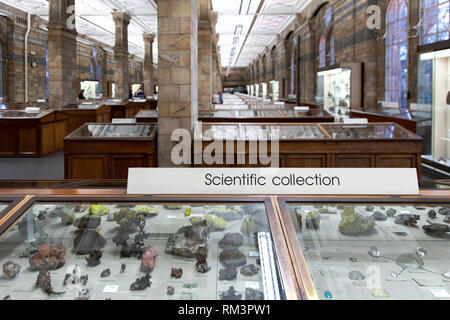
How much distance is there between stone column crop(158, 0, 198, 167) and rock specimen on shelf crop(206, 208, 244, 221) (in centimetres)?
430

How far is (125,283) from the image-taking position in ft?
5.97

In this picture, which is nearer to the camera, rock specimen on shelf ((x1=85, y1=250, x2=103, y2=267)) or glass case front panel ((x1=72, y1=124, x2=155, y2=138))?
rock specimen on shelf ((x1=85, y1=250, x2=103, y2=267))

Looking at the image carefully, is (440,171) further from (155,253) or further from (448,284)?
(155,253)

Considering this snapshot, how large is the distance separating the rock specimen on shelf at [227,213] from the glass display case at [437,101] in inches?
250

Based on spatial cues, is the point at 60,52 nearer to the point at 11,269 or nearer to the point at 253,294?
the point at 11,269

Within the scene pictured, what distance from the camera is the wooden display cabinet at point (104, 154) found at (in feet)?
20.4

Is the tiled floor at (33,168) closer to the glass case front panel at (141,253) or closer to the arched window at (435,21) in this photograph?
the glass case front panel at (141,253)

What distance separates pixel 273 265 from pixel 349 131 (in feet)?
16.5

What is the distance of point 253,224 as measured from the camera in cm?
213

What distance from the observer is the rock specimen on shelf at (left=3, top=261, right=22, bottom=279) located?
186cm

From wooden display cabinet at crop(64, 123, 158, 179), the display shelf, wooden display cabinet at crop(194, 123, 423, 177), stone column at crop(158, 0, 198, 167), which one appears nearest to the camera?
the display shelf

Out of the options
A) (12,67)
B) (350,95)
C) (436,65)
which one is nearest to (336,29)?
(350,95)

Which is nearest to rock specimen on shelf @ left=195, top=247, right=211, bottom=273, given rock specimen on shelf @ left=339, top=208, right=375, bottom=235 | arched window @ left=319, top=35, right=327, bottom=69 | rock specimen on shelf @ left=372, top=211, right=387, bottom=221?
rock specimen on shelf @ left=339, top=208, right=375, bottom=235

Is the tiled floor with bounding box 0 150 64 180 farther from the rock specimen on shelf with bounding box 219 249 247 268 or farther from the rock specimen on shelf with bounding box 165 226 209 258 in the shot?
the rock specimen on shelf with bounding box 219 249 247 268
